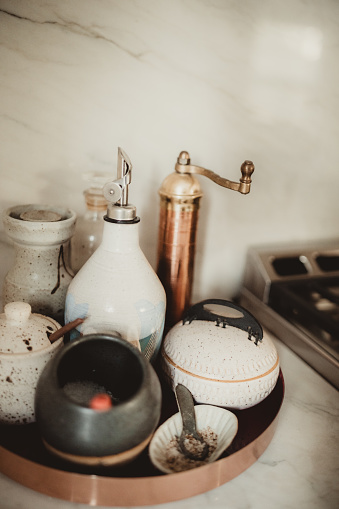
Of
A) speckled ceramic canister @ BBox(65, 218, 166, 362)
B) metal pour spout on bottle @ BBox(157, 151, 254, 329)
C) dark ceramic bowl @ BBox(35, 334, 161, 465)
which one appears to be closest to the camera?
dark ceramic bowl @ BBox(35, 334, 161, 465)

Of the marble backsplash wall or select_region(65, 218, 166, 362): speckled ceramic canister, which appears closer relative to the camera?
select_region(65, 218, 166, 362): speckled ceramic canister

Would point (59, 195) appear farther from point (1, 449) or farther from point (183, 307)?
point (1, 449)

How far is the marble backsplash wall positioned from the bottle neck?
0.22 meters

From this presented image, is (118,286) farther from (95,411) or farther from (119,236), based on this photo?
(95,411)

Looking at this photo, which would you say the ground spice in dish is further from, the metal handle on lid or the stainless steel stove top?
the stainless steel stove top

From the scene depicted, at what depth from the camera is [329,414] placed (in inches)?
22.4

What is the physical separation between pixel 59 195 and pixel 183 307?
0.27 m

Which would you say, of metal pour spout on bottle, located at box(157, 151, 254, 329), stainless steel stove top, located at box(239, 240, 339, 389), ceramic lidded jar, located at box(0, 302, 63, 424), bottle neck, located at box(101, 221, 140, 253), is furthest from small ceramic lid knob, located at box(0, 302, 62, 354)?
stainless steel stove top, located at box(239, 240, 339, 389)

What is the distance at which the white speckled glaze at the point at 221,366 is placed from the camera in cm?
49

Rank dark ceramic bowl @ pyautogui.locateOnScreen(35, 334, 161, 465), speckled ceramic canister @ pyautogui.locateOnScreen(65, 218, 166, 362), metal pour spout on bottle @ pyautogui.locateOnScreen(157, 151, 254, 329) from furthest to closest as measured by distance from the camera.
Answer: metal pour spout on bottle @ pyautogui.locateOnScreen(157, 151, 254, 329), speckled ceramic canister @ pyautogui.locateOnScreen(65, 218, 166, 362), dark ceramic bowl @ pyautogui.locateOnScreen(35, 334, 161, 465)

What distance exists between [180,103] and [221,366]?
44 cm

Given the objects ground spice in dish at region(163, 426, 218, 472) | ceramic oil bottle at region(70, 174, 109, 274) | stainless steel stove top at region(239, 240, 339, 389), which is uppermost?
ceramic oil bottle at region(70, 174, 109, 274)

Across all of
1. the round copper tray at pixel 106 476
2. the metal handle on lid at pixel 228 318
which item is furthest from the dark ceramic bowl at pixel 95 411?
the metal handle on lid at pixel 228 318

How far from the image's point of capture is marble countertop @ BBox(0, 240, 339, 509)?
420 millimetres
